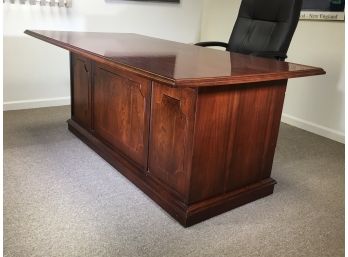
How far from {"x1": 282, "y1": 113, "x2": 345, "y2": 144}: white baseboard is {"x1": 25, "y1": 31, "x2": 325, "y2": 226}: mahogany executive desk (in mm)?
1254

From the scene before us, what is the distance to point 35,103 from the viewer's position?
328cm

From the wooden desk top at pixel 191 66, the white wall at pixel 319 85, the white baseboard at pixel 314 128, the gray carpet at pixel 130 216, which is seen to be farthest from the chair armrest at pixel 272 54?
the white baseboard at pixel 314 128

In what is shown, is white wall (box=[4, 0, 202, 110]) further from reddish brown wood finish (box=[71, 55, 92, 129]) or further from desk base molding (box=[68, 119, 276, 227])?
desk base molding (box=[68, 119, 276, 227])

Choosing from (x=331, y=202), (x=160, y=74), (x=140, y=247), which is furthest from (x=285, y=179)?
(x=160, y=74)

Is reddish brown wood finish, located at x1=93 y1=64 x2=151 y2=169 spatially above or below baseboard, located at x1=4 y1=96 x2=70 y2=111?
above

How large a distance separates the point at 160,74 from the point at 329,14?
205 centimetres

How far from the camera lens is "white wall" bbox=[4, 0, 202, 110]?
301 centimetres

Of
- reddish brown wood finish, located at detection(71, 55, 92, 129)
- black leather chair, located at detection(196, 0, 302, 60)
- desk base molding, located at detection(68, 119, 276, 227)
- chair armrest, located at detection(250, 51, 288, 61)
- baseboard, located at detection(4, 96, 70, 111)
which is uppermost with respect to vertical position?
black leather chair, located at detection(196, 0, 302, 60)

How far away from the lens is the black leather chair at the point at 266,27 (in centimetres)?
230

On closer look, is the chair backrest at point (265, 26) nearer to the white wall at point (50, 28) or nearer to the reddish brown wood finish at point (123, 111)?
the reddish brown wood finish at point (123, 111)

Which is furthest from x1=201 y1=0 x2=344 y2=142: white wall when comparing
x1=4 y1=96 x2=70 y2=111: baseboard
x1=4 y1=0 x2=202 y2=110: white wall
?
x1=4 y1=96 x2=70 y2=111: baseboard

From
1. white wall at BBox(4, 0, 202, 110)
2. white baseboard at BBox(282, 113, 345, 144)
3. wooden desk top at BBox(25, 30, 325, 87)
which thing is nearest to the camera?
wooden desk top at BBox(25, 30, 325, 87)

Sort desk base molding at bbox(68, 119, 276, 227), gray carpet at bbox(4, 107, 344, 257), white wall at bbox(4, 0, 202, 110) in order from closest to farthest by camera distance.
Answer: gray carpet at bbox(4, 107, 344, 257)
desk base molding at bbox(68, 119, 276, 227)
white wall at bbox(4, 0, 202, 110)

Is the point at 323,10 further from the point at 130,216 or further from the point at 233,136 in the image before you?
the point at 130,216
